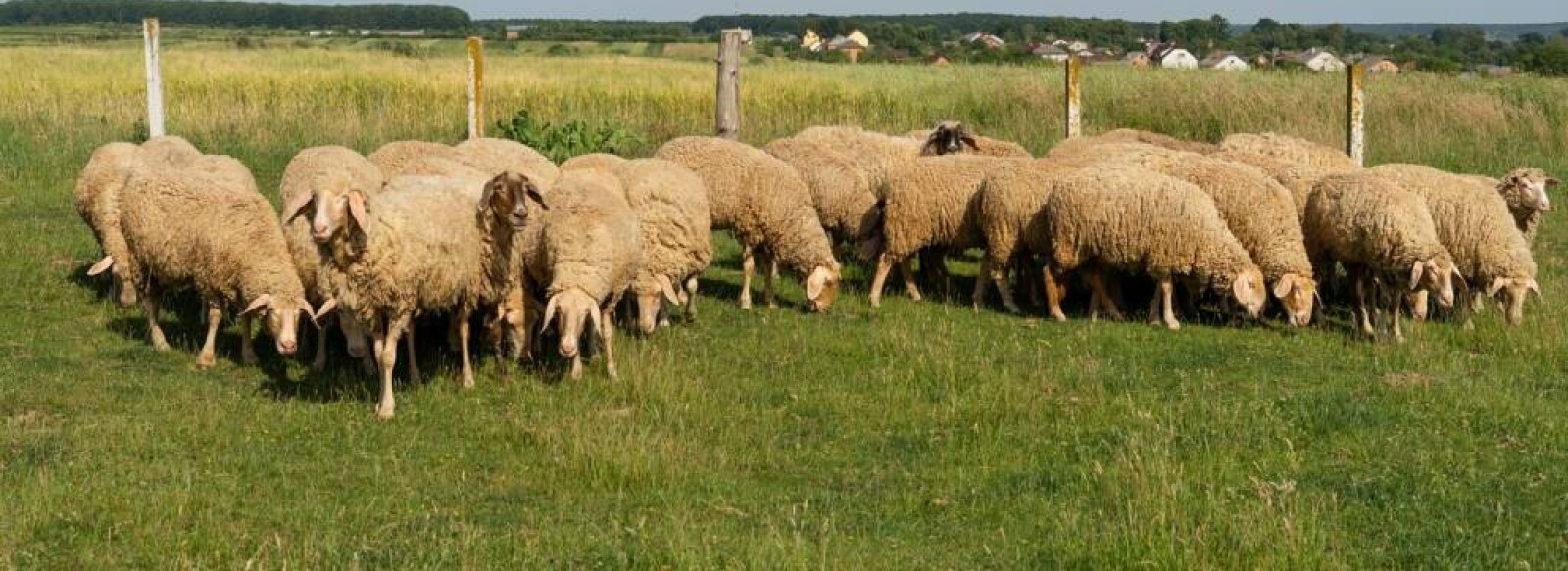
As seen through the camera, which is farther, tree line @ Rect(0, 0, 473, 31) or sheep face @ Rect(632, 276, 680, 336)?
tree line @ Rect(0, 0, 473, 31)

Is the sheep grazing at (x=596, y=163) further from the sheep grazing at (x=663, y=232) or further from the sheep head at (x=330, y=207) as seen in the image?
the sheep head at (x=330, y=207)

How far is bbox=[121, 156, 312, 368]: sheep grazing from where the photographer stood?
34.9 ft

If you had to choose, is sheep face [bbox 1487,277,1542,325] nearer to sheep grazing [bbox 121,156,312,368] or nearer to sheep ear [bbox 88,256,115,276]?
sheep grazing [bbox 121,156,312,368]

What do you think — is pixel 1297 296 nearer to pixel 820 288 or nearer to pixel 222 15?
pixel 820 288

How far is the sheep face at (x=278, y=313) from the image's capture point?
10336 millimetres

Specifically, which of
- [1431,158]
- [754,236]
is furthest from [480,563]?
[1431,158]

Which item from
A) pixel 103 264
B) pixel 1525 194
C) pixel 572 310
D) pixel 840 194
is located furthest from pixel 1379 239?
pixel 103 264

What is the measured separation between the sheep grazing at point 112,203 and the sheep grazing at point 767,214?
14.3ft

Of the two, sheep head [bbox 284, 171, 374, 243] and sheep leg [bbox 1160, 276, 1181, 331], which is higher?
sheep head [bbox 284, 171, 374, 243]

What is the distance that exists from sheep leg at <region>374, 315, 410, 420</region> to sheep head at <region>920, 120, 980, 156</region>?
7.97m

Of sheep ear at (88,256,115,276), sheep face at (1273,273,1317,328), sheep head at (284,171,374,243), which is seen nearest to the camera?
sheep head at (284,171,374,243)

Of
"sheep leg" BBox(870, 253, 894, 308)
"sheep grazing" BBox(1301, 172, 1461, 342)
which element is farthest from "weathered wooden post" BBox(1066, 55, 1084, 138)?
"sheep grazing" BBox(1301, 172, 1461, 342)

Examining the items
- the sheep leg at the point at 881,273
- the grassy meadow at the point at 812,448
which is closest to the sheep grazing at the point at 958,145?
the grassy meadow at the point at 812,448

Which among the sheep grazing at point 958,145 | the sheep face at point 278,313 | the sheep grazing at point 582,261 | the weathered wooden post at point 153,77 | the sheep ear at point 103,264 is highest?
the weathered wooden post at point 153,77
